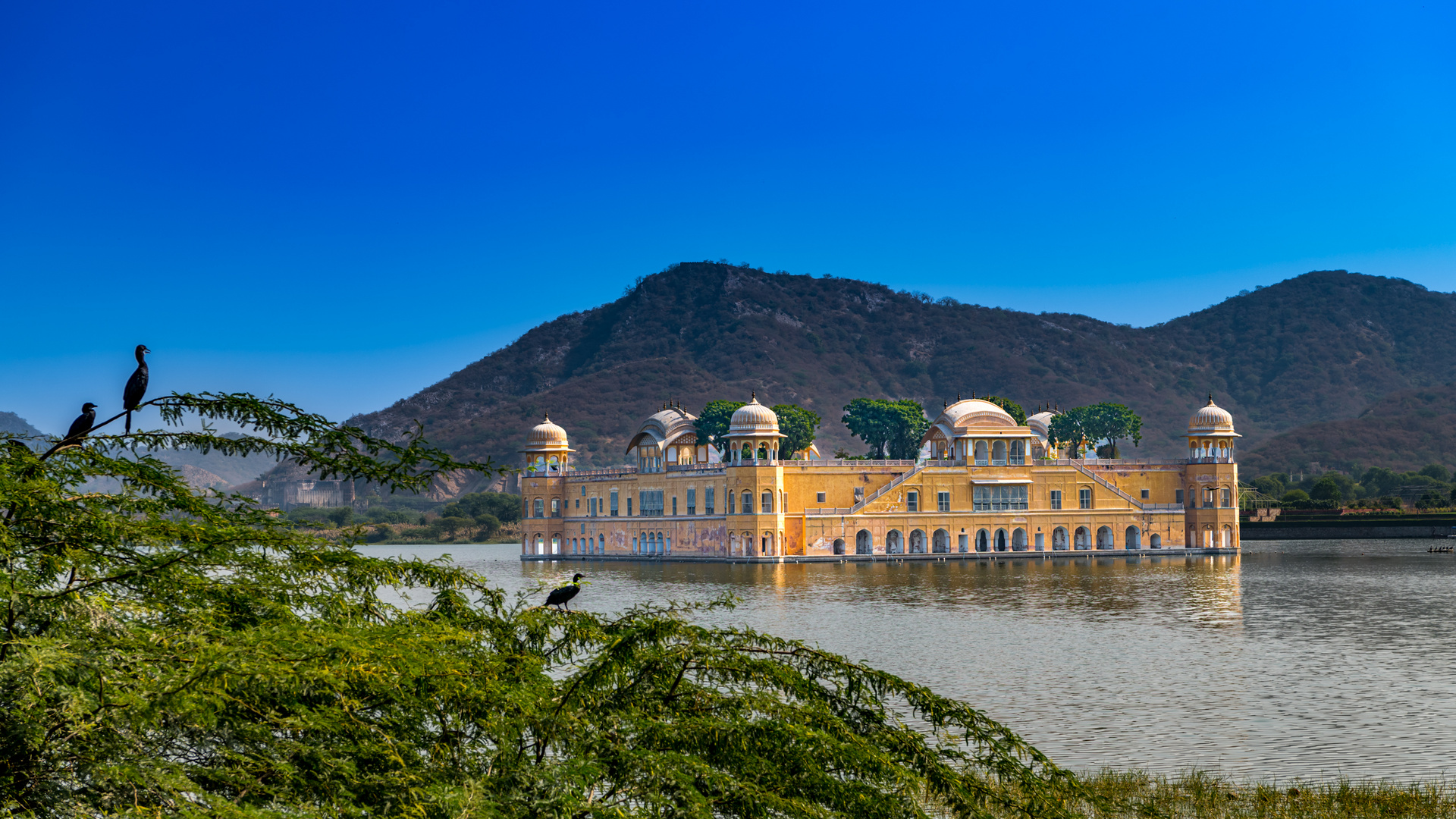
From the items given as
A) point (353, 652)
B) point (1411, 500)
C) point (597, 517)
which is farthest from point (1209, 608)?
point (1411, 500)

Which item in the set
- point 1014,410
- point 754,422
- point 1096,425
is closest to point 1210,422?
point 1096,425

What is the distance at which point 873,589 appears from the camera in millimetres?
47594

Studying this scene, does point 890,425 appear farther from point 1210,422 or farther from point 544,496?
point 544,496

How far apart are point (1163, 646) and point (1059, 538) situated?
4555cm

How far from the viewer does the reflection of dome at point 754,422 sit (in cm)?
6944

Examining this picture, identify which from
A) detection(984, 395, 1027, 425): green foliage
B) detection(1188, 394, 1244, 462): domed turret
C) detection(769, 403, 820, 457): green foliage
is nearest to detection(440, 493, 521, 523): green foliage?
detection(769, 403, 820, 457): green foliage

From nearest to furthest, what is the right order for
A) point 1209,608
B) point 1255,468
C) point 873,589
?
point 1209,608 < point 873,589 < point 1255,468

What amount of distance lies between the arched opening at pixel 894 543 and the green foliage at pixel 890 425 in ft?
79.2

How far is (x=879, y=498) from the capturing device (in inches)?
2776

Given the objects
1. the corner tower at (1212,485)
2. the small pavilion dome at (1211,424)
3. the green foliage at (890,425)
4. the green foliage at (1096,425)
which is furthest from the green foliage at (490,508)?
the small pavilion dome at (1211,424)

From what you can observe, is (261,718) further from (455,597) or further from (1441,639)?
(1441,639)

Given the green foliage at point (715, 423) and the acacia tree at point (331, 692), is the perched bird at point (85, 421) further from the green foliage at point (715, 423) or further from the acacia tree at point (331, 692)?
the green foliage at point (715, 423)

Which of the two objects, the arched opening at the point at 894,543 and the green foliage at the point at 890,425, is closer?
the arched opening at the point at 894,543

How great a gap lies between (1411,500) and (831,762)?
366 ft
